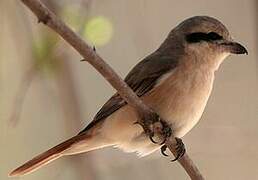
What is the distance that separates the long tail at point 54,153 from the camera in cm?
208

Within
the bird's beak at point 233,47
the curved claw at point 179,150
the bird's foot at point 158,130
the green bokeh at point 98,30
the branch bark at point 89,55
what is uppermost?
the green bokeh at point 98,30

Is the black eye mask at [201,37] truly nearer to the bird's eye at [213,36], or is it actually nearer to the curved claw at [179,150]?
the bird's eye at [213,36]

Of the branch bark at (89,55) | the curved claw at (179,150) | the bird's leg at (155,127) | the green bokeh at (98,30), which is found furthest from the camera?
the green bokeh at (98,30)

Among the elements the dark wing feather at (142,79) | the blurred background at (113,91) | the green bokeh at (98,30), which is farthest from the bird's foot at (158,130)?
the blurred background at (113,91)

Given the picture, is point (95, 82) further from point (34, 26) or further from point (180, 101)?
point (180, 101)

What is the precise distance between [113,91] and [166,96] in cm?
102

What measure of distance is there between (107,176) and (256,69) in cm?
76

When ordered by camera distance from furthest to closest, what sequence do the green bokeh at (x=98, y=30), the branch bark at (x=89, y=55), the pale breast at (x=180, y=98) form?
the green bokeh at (x=98, y=30)
the pale breast at (x=180, y=98)
the branch bark at (x=89, y=55)

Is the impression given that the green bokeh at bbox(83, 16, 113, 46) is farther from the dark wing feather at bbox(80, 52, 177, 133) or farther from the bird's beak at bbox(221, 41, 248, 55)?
the bird's beak at bbox(221, 41, 248, 55)

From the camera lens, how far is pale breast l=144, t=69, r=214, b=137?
2027 millimetres

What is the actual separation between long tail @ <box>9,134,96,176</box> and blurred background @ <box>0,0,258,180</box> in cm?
54

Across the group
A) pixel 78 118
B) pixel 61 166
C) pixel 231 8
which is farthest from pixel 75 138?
pixel 231 8

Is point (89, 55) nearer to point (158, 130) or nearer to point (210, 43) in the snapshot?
point (158, 130)

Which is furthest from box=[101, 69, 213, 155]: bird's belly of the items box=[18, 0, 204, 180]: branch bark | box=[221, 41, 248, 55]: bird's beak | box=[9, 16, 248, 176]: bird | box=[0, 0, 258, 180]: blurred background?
box=[0, 0, 258, 180]: blurred background
